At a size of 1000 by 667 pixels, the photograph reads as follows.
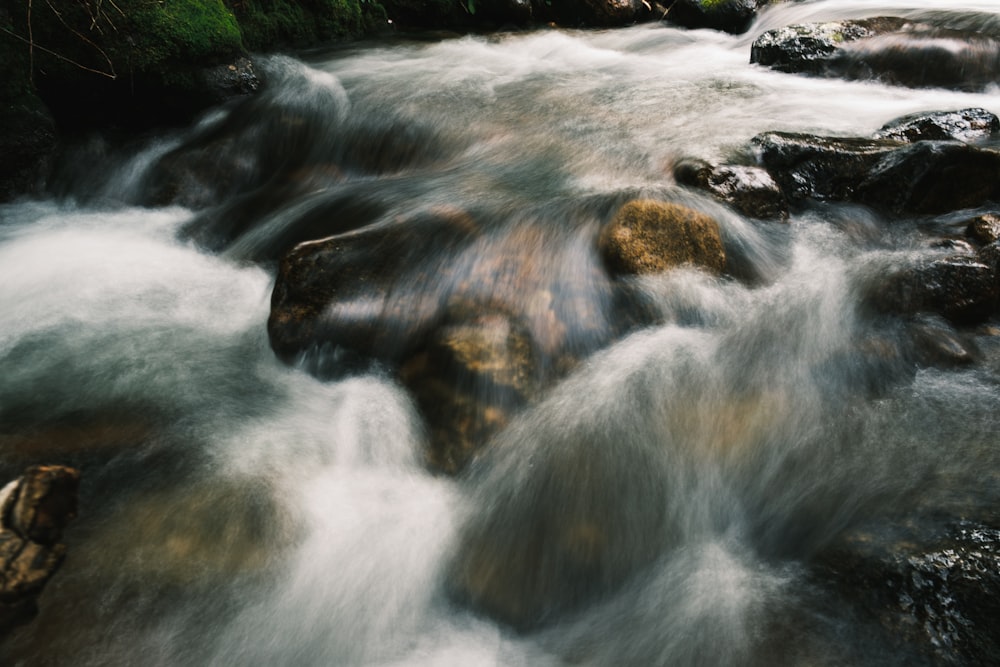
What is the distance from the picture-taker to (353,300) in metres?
3.48

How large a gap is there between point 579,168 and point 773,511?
3.33 metres

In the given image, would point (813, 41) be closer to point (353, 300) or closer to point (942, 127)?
point (942, 127)

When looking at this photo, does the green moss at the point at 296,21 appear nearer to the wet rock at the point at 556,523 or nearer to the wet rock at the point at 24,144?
the wet rock at the point at 24,144

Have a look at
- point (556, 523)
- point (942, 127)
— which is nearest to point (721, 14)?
point (942, 127)

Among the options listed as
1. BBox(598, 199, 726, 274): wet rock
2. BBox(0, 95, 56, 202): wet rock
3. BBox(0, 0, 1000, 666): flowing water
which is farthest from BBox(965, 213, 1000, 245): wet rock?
BBox(0, 95, 56, 202): wet rock

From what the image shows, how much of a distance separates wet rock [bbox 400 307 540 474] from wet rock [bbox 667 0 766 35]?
8.68 meters

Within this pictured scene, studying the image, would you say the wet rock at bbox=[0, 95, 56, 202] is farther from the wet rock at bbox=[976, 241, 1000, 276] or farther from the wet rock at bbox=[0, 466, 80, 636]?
the wet rock at bbox=[976, 241, 1000, 276]

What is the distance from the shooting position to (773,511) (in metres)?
2.63

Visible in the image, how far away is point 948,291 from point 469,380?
109 inches

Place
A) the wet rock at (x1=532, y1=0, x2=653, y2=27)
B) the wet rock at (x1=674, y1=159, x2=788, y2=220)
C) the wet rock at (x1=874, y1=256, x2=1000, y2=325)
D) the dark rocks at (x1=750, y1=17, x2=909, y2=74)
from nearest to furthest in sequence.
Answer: the wet rock at (x1=874, y1=256, x2=1000, y2=325) < the wet rock at (x1=674, y1=159, x2=788, y2=220) < the dark rocks at (x1=750, y1=17, x2=909, y2=74) < the wet rock at (x1=532, y1=0, x2=653, y2=27)

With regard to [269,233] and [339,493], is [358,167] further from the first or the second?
[339,493]

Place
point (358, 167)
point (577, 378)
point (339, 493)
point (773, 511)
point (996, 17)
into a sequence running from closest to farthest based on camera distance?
point (773, 511), point (339, 493), point (577, 378), point (358, 167), point (996, 17)

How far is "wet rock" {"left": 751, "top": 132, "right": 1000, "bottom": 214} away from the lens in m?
4.18

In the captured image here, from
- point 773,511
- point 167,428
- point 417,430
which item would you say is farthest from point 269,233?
point 773,511
